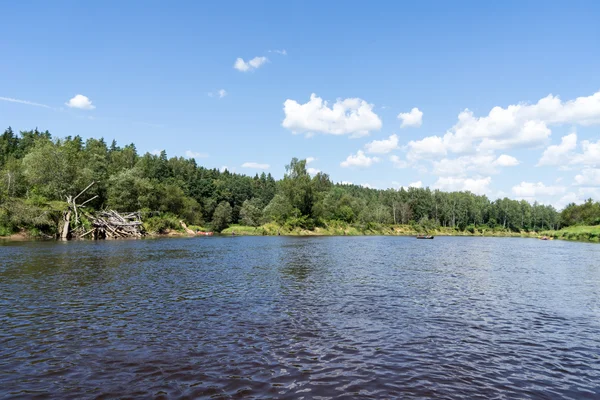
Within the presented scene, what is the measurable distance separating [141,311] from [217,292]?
6.21 metres

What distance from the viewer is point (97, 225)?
80.7 metres

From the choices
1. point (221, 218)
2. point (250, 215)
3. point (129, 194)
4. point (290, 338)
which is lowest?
point (290, 338)

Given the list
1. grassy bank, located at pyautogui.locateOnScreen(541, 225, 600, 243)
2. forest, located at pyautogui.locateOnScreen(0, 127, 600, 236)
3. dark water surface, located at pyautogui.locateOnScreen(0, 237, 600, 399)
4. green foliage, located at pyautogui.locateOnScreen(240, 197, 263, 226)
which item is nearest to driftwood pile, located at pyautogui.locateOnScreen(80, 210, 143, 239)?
forest, located at pyautogui.locateOnScreen(0, 127, 600, 236)

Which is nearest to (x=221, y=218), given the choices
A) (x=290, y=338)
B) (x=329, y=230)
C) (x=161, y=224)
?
(x=329, y=230)

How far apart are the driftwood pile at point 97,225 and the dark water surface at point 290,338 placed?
175ft

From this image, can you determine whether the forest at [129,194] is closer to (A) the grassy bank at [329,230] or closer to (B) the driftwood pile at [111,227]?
(A) the grassy bank at [329,230]

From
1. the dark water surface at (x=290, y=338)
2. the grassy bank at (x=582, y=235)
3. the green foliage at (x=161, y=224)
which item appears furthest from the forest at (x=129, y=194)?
the dark water surface at (x=290, y=338)

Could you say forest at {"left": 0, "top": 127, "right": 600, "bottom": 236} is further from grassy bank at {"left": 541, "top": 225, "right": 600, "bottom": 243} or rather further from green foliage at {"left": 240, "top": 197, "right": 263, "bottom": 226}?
grassy bank at {"left": 541, "top": 225, "right": 600, "bottom": 243}

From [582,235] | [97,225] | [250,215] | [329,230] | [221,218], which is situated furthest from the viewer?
[250,215]

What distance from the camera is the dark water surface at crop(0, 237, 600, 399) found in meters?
11.2

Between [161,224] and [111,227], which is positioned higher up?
[161,224]

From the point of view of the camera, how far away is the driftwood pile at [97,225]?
A: 252 ft

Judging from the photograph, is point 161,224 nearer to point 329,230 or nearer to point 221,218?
point 221,218

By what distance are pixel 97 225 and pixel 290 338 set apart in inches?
3105
